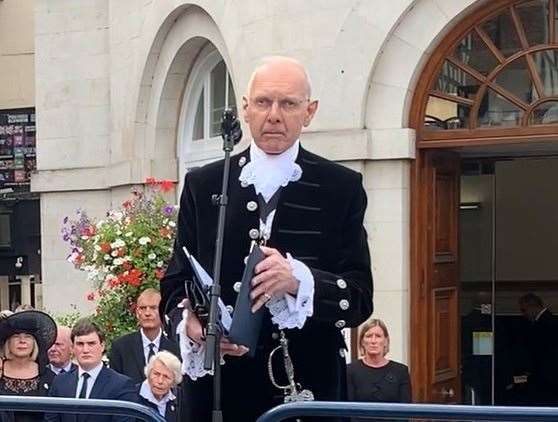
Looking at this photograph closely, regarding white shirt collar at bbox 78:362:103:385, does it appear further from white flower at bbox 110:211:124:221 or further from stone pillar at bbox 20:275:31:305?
stone pillar at bbox 20:275:31:305

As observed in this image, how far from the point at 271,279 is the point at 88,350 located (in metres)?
4.13

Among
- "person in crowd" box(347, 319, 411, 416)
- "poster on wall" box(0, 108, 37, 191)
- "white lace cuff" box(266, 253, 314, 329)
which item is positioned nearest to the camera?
"white lace cuff" box(266, 253, 314, 329)

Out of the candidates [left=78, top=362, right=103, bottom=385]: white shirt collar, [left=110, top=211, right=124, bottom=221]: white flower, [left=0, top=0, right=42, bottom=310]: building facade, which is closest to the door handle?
[left=110, top=211, right=124, bottom=221]: white flower

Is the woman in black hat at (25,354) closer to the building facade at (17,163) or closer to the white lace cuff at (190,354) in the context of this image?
the white lace cuff at (190,354)

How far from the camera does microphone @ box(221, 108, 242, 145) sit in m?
3.25

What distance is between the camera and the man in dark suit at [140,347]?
8031 mm

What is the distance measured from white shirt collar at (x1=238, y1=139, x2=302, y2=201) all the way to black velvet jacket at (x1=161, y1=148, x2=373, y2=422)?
0.02m

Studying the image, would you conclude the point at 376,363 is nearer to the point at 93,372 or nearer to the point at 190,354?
the point at 93,372

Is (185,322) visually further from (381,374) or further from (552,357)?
(552,357)

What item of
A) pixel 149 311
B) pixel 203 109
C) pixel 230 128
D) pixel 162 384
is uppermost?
pixel 203 109

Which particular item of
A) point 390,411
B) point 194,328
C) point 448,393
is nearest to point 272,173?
point 194,328

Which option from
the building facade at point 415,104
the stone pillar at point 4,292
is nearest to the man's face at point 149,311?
the building facade at point 415,104

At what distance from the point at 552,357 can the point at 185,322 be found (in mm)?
9026

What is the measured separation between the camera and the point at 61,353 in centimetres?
803
